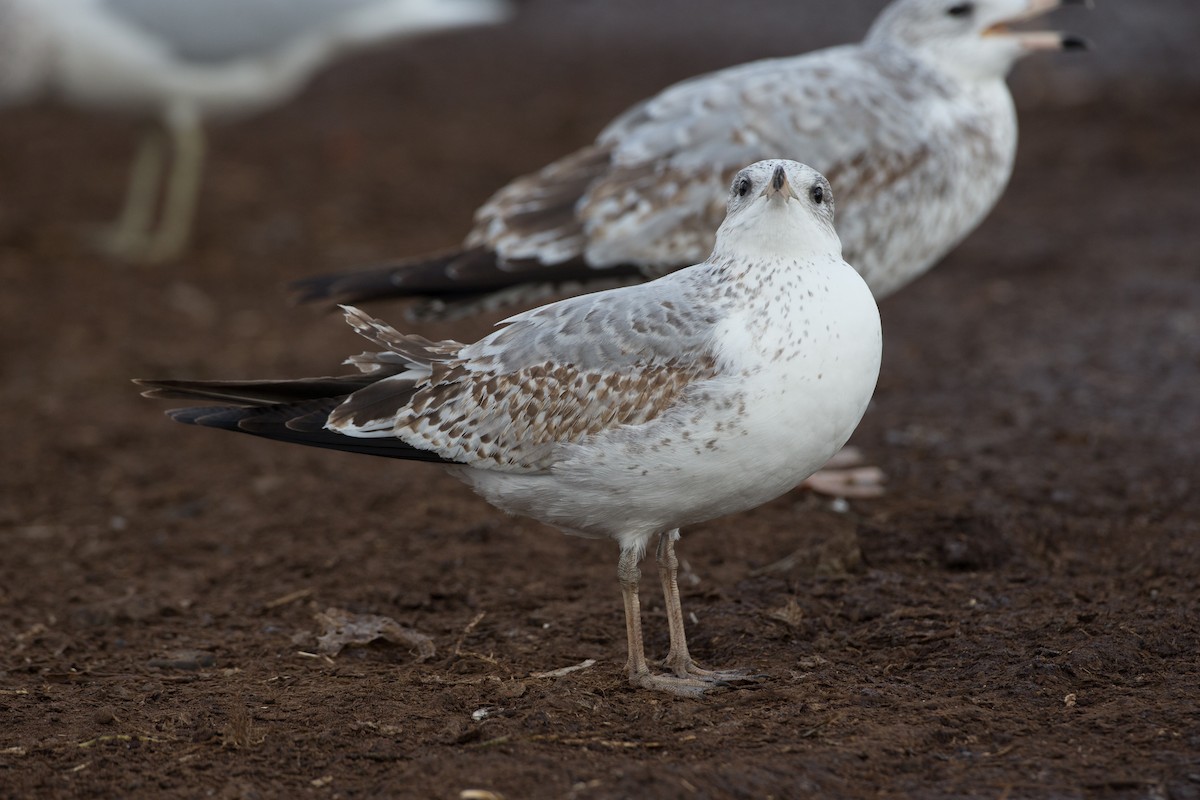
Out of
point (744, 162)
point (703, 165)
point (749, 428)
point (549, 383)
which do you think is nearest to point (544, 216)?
point (703, 165)

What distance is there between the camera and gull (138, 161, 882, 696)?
4.00 m

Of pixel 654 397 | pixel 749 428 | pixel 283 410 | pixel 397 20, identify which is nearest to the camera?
pixel 749 428

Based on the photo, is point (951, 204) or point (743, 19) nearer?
point (951, 204)

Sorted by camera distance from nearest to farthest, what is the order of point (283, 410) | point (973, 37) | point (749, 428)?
point (749, 428) → point (283, 410) → point (973, 37)

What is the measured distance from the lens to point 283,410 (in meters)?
4.61

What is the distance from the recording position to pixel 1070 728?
3.88m

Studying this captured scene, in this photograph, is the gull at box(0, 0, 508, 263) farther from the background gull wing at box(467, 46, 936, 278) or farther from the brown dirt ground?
the background gull wing at box(467, 46, 936, 278)

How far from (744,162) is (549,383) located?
2.30m

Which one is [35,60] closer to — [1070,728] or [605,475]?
[605,475]

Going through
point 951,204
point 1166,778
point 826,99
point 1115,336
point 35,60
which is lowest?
point 1166,778

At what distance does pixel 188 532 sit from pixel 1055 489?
Answer: 3638 millimetres

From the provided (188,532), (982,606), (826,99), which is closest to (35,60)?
(188,532)

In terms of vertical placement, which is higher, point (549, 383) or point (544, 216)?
point (544, 216)

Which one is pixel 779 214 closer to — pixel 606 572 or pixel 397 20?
pixel 606 572
